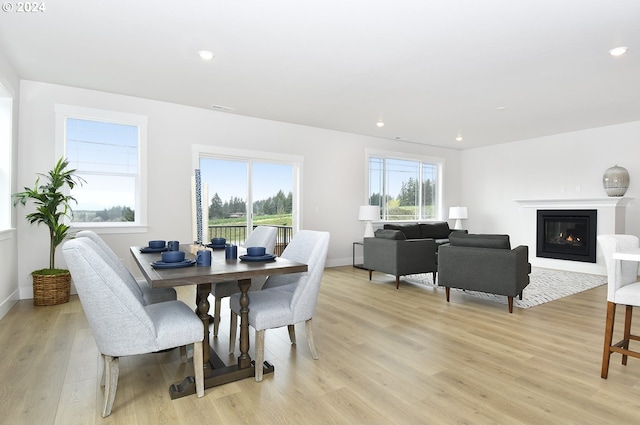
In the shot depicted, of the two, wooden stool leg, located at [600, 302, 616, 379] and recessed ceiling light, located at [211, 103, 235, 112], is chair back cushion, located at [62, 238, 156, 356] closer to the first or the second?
wooden stool leg, located at [600, 302, 616, 379]

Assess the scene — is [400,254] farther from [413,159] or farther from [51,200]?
[51,200]

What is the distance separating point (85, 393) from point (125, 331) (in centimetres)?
68

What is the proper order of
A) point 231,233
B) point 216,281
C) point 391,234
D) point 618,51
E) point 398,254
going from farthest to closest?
point 231,233
point 391,234
point 398,254
point 618,51
point 216,281

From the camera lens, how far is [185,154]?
5.40 meters

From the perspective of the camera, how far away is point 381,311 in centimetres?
394

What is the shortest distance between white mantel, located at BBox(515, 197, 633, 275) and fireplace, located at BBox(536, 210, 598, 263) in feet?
0.28

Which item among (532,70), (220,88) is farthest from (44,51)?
(532,70)

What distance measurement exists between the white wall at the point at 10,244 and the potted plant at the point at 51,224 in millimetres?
222

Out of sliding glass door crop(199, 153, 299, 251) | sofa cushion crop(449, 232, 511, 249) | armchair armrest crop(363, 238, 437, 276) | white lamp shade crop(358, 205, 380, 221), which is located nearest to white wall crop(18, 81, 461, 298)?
sliding glass door crop(199, 153, 299, 251)

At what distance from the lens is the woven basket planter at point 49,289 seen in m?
4.02

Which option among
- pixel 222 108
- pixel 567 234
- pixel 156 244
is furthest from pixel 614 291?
pixel 567 234

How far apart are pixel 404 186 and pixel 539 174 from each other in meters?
2.80

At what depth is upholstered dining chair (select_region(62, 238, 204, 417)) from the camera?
1.74m

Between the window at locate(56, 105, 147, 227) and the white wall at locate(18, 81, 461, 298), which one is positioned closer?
the white wall at locate(18, 81, 461, 298)
